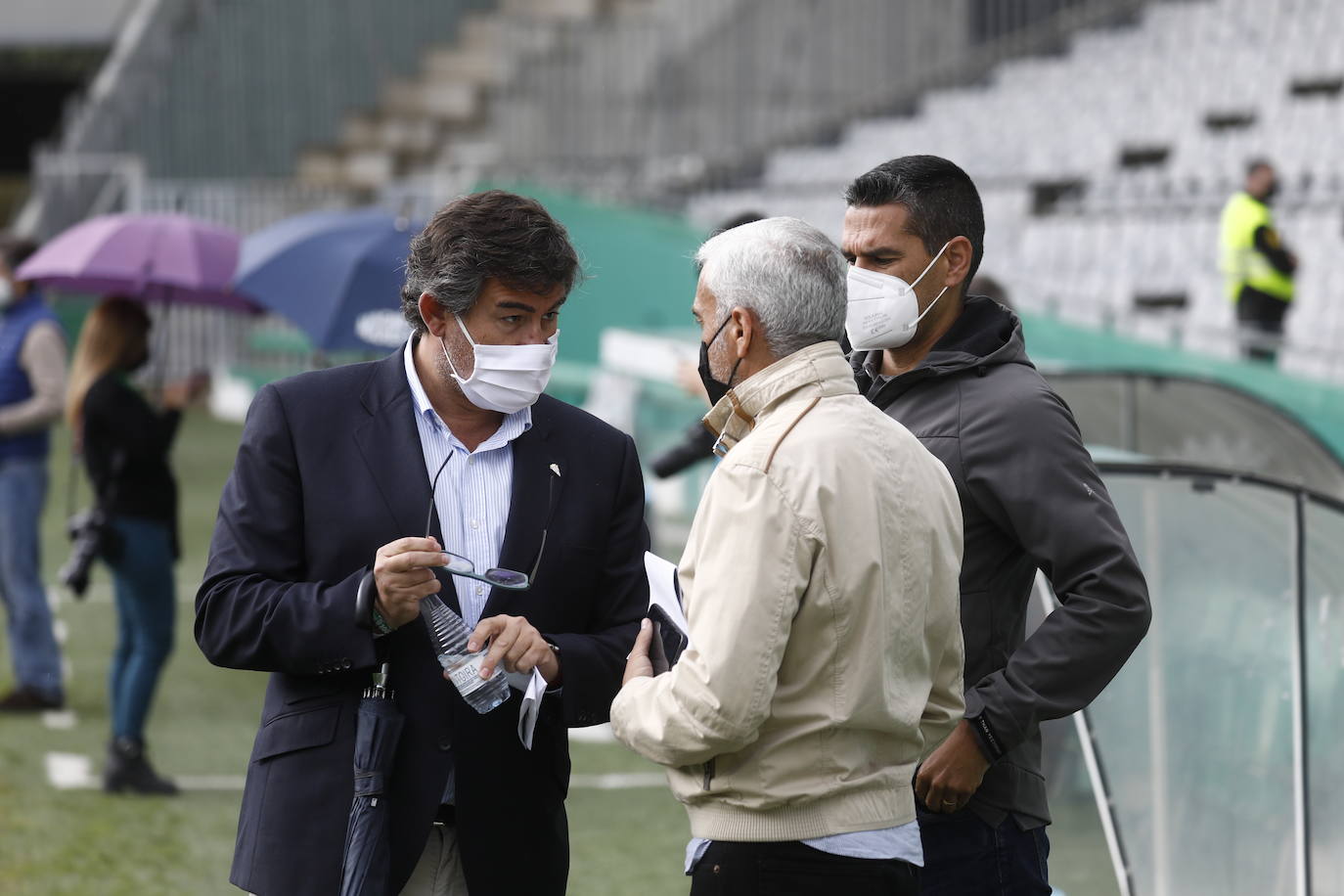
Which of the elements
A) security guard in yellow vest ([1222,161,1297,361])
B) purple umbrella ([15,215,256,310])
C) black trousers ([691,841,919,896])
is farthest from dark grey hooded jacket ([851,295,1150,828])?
security guard in yellow vest ([1222,161,1297,361])

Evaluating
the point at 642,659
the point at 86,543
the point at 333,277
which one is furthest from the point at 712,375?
Answer: the point at 333,277

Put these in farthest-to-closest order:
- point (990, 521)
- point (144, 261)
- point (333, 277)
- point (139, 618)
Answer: point (144, 261), point (333, 277), point (139, 618), point (990, 521)

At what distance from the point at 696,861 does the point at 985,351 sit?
1022 millimetres

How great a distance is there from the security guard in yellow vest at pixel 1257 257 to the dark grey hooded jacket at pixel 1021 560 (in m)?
8.59

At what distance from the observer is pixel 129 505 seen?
6.44 m

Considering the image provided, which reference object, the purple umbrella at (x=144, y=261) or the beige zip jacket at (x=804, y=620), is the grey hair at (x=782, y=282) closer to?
the beige zip jacket at (x=804, y=620)

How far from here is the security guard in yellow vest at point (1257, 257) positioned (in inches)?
435

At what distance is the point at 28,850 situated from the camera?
571cm

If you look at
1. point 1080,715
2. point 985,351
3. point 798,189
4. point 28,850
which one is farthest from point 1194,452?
point 798,189

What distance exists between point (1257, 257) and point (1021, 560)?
348 inches

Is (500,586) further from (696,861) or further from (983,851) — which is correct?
(983,851)

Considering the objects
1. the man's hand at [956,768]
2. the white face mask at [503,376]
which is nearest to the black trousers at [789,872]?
Result: the man's hand at [956,768]

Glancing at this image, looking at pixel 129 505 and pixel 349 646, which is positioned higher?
pixel 349 646

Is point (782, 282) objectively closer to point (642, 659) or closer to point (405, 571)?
point (642, 659)
